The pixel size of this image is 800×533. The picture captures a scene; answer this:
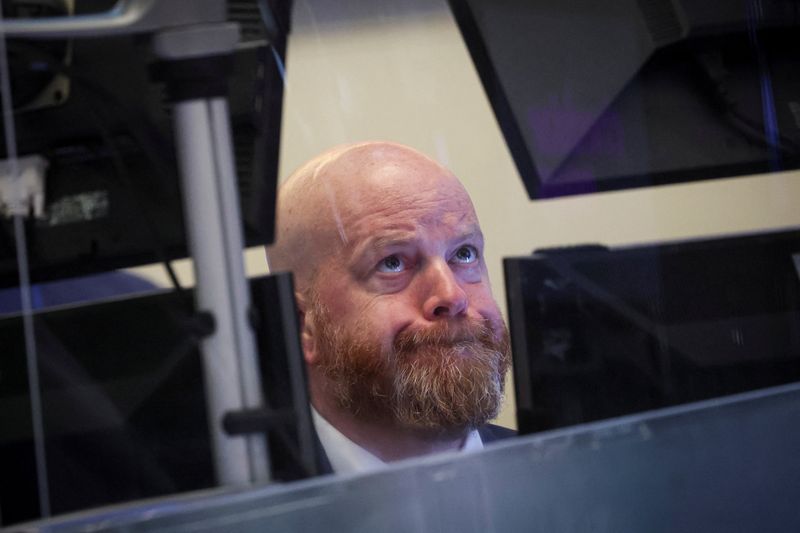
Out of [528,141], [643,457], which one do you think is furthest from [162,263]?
[643,457]

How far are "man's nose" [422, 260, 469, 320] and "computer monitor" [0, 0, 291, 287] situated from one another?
0.84 ft

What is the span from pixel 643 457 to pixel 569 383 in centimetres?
13

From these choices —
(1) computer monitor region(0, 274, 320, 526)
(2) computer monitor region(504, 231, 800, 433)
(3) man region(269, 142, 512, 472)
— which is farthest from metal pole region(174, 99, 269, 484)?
(2) computer monitor region(504, 231, 800, 433)

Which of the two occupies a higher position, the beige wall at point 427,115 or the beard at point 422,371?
the beige wall at point 427,115

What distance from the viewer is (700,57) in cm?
160

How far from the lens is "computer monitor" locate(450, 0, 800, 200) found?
1424 mm

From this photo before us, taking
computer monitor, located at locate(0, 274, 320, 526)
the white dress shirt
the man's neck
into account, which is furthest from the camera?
the man's neck

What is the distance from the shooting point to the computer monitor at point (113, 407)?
3.62ft

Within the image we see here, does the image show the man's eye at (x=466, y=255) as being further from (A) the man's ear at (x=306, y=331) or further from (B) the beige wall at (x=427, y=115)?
(A) the man's ear at (x=306, y=331)

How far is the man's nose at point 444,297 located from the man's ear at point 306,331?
0.47 ft

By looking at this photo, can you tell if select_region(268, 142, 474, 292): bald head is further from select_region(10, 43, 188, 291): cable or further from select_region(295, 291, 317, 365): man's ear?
select_region(10, 43, 188, 291): cable

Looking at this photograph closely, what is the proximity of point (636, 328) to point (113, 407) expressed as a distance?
71 centimetres

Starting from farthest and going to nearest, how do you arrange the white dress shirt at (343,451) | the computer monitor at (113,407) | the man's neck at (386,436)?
the man's neck at (386,436)
the white dress shirt at (343,451)
the computer monitor at (113,407)

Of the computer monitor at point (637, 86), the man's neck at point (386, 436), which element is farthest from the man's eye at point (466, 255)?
the man's neck at point (386, 436)
